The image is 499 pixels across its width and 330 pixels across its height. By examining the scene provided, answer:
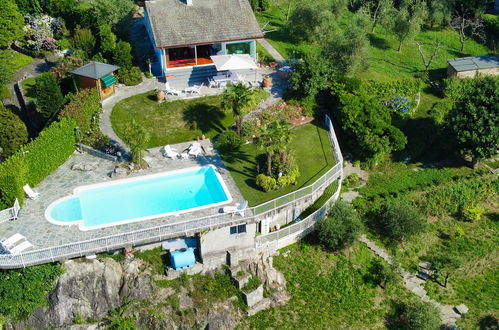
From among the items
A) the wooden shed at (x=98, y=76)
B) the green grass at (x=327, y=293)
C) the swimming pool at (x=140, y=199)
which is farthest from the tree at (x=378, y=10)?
the swimming pool at (x=140, y=199)

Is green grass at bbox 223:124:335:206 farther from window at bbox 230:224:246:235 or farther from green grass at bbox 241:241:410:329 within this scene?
green grass at bbox 241:241:410:329

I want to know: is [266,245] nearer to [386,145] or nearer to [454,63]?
[386,145]

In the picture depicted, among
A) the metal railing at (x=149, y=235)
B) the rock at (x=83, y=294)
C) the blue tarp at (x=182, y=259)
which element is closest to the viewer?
the metal railing at (x=149, y=235)

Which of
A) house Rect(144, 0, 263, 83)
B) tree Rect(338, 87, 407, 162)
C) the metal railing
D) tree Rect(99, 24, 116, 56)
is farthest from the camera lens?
tree Rect(99, 24, 116, 56)

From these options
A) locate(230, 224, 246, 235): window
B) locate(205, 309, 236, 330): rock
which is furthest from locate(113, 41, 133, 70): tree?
locate(205, 309, 236, 330): rock

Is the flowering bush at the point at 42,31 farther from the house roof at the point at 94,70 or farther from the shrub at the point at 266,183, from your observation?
the shrub at the point at 266,183

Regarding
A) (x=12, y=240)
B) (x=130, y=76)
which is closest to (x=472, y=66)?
(x=130, y=76)
